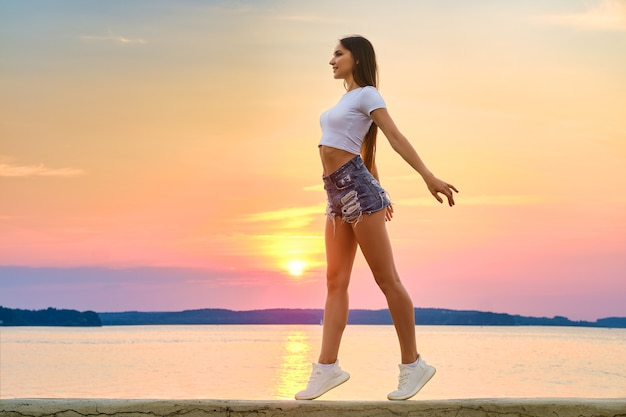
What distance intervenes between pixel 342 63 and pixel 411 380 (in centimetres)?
203

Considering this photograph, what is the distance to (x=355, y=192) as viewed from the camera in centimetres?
578

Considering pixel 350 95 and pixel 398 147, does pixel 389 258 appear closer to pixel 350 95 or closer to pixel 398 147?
pixel 398 147

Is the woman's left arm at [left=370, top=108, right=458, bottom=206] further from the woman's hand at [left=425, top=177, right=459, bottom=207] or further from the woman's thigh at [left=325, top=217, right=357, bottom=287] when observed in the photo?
the woman's thigh at [left=325, top=217, right=357, bottom=287]

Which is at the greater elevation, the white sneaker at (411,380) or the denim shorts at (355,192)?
the denim shorts at (355,192)

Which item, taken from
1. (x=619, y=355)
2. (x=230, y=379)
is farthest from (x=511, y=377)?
(x=619, y=355)

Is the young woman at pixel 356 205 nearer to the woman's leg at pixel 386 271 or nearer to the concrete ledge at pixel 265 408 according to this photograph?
the woman's leg at pixel 386 271

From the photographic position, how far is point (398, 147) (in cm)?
566

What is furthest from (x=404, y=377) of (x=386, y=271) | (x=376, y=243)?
(x=376, y=243)

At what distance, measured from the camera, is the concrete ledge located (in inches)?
207

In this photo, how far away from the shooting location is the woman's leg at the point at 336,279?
5930 mm

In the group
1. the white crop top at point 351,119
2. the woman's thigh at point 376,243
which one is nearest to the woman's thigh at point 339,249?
the woman's thigh at point 376,243

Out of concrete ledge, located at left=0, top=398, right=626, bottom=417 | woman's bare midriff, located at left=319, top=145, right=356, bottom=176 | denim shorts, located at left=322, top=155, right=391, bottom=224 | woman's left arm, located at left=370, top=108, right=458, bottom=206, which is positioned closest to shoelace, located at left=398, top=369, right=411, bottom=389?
concrete ledge, located at left=0, top=398, right=626, bottom=417

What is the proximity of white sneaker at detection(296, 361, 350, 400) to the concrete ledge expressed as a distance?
40 cm

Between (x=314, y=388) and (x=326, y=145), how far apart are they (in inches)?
59.5
